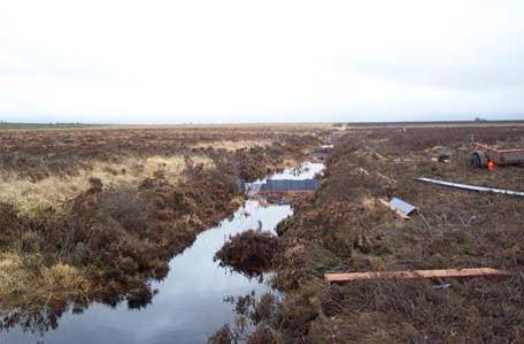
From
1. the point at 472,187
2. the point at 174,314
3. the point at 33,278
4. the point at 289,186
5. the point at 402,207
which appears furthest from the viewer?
the point at 289,186

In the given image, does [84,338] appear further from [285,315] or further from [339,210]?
[339,210]

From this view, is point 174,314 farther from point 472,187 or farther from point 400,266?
point 472,187

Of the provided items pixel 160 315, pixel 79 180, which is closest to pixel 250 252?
pixel 160 315

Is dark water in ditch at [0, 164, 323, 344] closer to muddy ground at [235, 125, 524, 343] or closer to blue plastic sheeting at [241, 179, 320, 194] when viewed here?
muddy ground at [235, 125, 524, 343]

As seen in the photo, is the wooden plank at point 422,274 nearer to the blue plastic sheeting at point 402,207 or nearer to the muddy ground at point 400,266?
the muddy ground at point 400,266

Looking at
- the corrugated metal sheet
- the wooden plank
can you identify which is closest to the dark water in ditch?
the wooden plank

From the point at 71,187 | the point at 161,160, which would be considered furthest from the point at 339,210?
the point at 161,160
